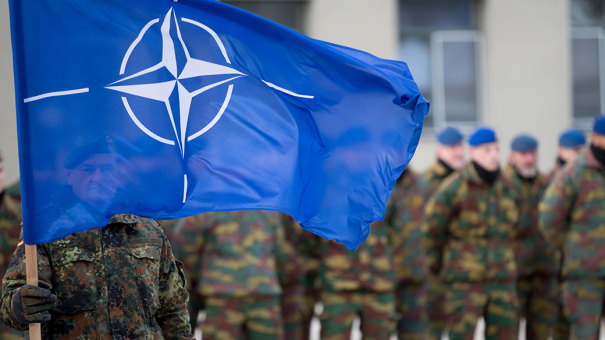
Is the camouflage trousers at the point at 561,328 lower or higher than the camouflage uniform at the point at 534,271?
lower

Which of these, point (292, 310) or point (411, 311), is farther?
point (292, 310)

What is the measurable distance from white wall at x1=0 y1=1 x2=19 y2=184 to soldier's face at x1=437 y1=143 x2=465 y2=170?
584 cm

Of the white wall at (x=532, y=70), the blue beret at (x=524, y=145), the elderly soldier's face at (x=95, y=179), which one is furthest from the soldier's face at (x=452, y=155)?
the elderly soldier's face at (x=95, y=179)

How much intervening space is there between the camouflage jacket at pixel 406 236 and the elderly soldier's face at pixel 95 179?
13.2ft

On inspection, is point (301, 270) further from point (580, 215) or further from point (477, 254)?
point (580, 215)

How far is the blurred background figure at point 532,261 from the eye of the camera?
7.81m

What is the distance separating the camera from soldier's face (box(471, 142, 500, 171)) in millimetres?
7211

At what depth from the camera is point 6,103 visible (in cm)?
1030

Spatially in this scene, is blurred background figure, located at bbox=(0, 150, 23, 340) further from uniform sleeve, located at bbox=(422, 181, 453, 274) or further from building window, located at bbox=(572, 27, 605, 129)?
building window, located at bbox=(572, 27, 605, 129)

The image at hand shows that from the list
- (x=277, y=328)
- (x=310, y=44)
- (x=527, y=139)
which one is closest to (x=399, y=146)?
(x=310, y=44)

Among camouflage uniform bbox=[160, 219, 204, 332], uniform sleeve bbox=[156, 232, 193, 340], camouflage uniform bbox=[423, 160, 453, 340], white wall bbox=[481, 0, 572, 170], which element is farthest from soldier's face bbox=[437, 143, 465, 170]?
uniform sleeve bbox=[156, 232, 193, 340]

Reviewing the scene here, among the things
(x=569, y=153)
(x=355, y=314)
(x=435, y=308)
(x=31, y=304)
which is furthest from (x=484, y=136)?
(x=31, y=304)

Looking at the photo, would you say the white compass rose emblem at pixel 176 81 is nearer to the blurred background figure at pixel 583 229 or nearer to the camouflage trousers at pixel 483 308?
the blurred background figure at pixel 583 229

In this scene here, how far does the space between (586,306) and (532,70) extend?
6.89 metres
